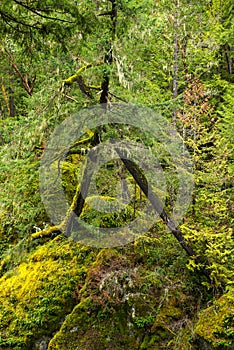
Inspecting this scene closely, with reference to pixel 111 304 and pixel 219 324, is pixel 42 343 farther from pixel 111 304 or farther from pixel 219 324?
pixel 219 324

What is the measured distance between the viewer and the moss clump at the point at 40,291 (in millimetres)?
6406

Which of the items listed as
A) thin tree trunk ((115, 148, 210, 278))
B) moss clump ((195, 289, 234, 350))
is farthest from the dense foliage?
thin tree trunk ((115, 148, 210, 278))

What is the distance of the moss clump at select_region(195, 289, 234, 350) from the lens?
17.1 feet

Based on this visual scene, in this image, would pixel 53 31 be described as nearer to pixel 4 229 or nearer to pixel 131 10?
pixel 131 10

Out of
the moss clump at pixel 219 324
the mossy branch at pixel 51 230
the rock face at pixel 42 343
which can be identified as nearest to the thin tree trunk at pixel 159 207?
the moss clump at pixel 219 324

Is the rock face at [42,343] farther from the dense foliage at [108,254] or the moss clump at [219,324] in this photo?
the moss clump at [219,324]

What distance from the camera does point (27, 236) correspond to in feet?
23.0

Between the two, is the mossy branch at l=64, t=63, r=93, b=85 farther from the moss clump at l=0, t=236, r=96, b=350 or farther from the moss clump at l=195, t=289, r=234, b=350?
the moss clump at l=195, t=289, r=234, b=350

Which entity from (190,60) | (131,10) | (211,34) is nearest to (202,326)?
Answer: (131,10)

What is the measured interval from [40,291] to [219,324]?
364 centimetres

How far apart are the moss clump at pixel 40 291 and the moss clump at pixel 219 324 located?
2.63 m

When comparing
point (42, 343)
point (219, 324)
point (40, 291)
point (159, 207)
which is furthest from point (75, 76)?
point (42, 343)

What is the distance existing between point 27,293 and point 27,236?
1.22m

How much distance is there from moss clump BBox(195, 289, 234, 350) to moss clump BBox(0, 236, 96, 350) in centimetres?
263
